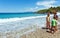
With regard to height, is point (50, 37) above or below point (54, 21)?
below

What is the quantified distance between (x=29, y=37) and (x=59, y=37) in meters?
1.87

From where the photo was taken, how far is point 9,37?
9812mm

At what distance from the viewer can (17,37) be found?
966 centimetres

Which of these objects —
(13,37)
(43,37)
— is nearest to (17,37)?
(13,37)

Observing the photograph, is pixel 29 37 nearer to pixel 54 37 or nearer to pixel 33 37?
pixel 33 37

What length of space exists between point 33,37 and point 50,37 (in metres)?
1.07

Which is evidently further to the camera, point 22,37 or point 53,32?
point 53,32

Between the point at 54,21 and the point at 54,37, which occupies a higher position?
the point at 54,21

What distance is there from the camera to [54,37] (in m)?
9.45

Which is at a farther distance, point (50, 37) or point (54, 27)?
point (54, 27)

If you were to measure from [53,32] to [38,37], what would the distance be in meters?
1.99

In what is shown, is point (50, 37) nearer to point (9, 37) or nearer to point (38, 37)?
point (38, 37)

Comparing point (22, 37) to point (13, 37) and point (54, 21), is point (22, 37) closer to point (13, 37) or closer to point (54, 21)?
point (13, 37)

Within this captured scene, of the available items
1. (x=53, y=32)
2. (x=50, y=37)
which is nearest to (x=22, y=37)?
(x=50, y=37)
